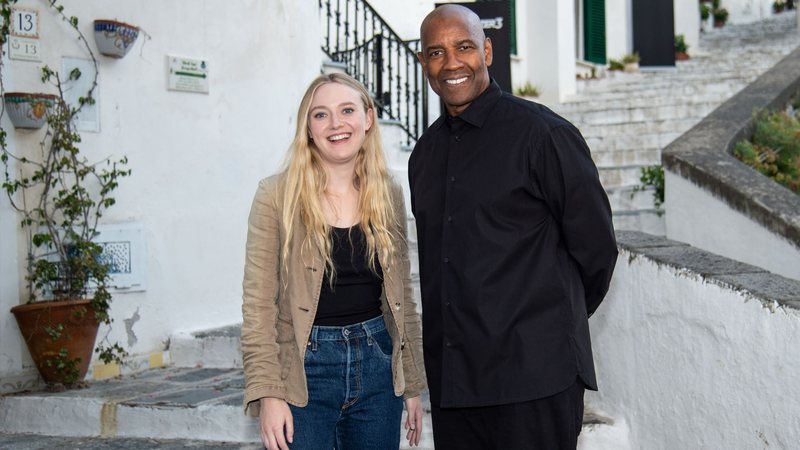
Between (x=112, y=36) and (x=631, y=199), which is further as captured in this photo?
(x=631, y=199)

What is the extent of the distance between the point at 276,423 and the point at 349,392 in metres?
0.21

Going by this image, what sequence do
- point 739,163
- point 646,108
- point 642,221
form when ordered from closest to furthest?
point 739,163, point 642,221, point 646,108

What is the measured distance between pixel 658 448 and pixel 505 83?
4.07 m

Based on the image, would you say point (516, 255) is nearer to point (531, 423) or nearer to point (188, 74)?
point (531, 423)

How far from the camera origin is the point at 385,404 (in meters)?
2.59

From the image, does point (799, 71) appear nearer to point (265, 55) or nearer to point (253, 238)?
point (265, 55)

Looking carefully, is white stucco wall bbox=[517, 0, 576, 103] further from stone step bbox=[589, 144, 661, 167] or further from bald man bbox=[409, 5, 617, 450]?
bald man bbox=[409, 5, 617, 450]

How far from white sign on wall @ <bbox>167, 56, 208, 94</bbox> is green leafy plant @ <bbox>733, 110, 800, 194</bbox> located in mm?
3525

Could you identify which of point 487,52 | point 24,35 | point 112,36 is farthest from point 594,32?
point 487,52

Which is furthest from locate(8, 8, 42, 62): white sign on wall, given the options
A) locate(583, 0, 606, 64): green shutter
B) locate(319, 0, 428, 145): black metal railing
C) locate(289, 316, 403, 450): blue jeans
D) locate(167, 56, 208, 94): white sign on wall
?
locate(583, 0, 606, 64): green shutter

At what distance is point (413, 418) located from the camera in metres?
2.76

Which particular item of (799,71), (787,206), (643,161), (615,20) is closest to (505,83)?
(643,161)

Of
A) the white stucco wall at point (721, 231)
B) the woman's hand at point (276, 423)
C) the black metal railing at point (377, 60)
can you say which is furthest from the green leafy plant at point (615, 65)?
the woman's hand at point (276, 423)

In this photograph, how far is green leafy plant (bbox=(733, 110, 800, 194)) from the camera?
19.3 ft
